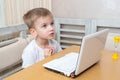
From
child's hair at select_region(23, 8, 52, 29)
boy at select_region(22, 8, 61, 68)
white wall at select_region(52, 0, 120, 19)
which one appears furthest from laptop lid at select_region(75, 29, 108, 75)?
white wall at select_region(52, 0, 120, 19)

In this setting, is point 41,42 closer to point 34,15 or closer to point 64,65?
point 34,15

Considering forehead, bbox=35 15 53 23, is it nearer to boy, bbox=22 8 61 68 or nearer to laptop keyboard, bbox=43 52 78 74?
boy, bbox=22 8 61 68

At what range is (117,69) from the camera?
89cm

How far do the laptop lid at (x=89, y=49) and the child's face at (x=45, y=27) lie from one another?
334mm

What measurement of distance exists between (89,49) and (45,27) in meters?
0.42

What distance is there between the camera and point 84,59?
2.56 ft

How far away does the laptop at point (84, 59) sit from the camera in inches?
29.3

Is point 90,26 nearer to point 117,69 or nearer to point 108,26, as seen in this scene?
point 108,26

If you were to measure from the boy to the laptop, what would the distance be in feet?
0.72

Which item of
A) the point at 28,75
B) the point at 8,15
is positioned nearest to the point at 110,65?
the point at 28,75

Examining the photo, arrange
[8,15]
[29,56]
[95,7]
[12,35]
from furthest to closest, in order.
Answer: [95,7]
[12,35]
[8,15]
[29,56]

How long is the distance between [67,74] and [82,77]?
0.07 m

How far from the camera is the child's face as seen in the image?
43.2 inches

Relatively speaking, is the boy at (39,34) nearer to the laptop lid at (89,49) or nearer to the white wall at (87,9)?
the laptop lid at (89,49)
